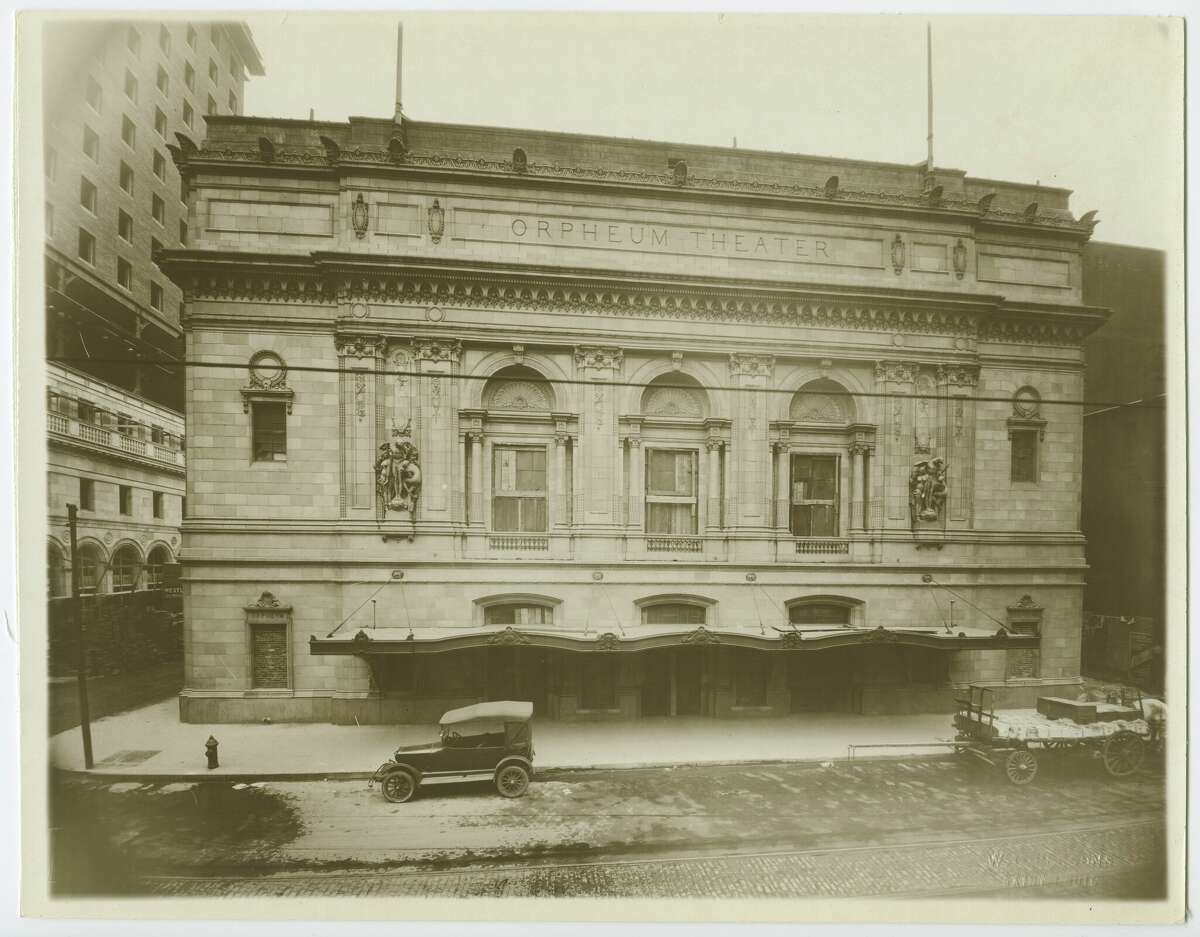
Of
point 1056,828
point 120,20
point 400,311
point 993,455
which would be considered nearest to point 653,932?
point 1056,828

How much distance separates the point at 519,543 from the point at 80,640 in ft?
18.5

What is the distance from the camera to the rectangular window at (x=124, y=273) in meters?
7.68

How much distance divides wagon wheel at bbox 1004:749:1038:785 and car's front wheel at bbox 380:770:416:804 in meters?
8.30

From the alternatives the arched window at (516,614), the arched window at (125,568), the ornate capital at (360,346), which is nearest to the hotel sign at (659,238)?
the ornate capital at (360,346)

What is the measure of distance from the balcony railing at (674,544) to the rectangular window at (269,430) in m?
6.34

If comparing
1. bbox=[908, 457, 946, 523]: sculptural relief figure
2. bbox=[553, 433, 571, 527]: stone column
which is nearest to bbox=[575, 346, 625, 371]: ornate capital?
bbox=[553, 433, 571, 527]: stone column

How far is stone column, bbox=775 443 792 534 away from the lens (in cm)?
890

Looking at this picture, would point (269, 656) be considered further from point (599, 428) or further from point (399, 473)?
point (599, 428)

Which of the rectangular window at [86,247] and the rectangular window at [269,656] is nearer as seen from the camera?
the rectangular window at [86,247]

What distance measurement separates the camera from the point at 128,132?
7.39 meters

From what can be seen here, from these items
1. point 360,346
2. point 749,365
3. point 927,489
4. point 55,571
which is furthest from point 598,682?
point 55,571

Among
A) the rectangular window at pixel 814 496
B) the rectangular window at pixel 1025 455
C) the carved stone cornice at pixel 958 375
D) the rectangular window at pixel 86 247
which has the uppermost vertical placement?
the rectangular window at pixel 86 247

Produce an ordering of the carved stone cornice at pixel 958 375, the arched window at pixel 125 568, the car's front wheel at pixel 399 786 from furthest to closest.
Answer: the carved stone cornice at pixel 958 375
the arched window at pixel 125 568
the car's front wheel at pixel 399 786

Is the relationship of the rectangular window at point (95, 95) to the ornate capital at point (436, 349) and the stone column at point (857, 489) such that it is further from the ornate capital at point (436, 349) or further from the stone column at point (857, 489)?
the stone column at point (857, 489)
